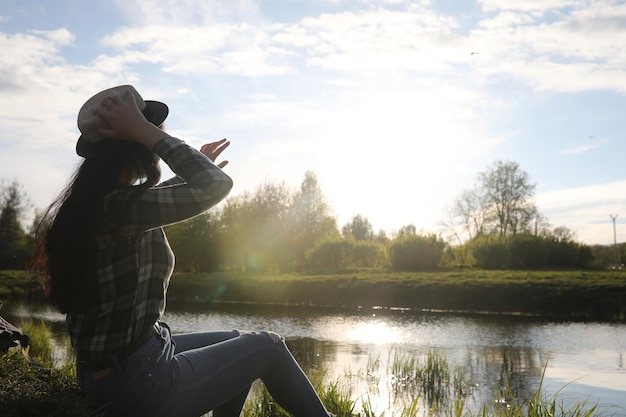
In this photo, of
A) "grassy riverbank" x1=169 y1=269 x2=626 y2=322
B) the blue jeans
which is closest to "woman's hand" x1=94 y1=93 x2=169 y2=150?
the blue jeans

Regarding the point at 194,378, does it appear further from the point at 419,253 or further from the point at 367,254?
the point at 367,254

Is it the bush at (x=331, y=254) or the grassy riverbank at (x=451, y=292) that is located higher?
the bush at (x=331, y=254)

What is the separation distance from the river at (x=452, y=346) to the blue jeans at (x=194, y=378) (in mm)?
3985

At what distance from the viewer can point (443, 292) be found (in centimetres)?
2611

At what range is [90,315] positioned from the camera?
2416mm

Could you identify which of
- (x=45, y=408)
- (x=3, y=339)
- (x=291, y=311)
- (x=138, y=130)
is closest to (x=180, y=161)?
(x=138, y=130)

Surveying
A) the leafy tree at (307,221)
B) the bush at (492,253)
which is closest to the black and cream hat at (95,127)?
the bush at (492,253)

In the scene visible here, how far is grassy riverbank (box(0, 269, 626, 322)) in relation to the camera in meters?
23.3

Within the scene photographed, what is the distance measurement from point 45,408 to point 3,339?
7.37ft

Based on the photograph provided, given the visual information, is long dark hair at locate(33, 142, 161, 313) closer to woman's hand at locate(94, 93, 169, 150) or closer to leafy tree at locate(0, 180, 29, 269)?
woman's hand at locate(94, 93, 169, 150)

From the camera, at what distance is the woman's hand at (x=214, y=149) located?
3.41 m

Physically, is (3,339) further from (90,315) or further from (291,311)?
(291,311)

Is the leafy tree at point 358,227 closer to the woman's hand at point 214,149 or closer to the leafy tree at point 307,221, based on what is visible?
the leafy tree at point 307,221

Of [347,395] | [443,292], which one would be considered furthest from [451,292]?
[347,395]
